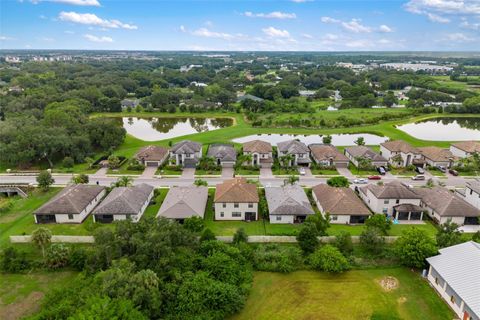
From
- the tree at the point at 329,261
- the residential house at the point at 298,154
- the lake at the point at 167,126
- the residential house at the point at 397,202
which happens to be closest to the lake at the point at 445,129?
the residential house at the point at 298,154

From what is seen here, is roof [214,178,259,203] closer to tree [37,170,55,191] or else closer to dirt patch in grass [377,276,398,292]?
dirt patch in grass [377,276,398,292]

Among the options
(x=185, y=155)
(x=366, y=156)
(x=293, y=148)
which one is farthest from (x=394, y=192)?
(x=185, y=155)

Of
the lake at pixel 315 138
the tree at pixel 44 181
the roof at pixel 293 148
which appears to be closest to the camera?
the tree at pixel 44 181

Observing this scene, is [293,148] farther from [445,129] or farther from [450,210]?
[445,129]

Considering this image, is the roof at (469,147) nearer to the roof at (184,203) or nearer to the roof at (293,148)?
the roof at (293,148)

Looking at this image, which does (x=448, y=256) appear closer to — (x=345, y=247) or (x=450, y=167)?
(x=345, y=247)

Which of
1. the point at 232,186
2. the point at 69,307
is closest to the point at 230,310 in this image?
the point at 69,307

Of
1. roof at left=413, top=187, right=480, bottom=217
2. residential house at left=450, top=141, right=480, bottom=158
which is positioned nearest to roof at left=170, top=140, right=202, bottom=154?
roof at left=413, top=187, right=480, bottom=217
